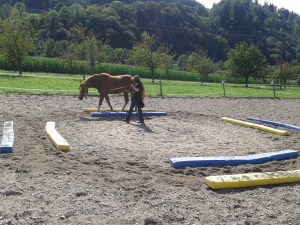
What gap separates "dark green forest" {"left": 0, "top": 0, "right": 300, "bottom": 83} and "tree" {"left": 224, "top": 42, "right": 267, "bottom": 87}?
92.8 feet

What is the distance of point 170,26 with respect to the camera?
12512 cm

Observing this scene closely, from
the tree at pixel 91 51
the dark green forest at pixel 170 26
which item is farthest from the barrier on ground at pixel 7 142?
the dark green forest at pixel 170 26

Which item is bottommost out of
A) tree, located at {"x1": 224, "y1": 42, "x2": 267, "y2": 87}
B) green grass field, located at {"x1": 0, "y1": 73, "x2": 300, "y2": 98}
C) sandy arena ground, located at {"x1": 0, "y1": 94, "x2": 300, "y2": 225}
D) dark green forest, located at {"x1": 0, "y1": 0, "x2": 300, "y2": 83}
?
sandy arena ground, located at {"x1": 0, "y1": 94, "x2": 300, "y2": 225}

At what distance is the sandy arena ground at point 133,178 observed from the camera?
14.3 feet

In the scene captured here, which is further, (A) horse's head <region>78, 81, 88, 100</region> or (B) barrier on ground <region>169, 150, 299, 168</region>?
(A) horse's head <region>78, 81, 88, 100</region>

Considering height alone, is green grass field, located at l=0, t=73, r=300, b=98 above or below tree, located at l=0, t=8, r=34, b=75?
below

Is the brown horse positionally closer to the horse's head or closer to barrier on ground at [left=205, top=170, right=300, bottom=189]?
the horse's head

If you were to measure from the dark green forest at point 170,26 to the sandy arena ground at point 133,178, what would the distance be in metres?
66.7

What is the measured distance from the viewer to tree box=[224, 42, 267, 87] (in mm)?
52344

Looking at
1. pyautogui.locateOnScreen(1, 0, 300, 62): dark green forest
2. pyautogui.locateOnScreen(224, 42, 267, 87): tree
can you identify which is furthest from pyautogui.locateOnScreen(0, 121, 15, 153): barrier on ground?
pyautogui.locateOnScreen(1, 0, 300, 62): dark green forest

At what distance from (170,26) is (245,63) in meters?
76.8

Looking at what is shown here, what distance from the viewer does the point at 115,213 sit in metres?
4.36

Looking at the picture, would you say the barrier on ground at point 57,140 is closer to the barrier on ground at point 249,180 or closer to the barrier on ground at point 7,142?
the barrier on ground at point 7,142

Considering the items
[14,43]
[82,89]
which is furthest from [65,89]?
[14,43]
